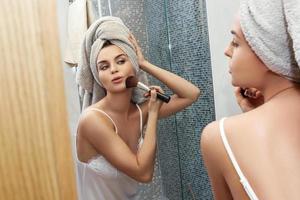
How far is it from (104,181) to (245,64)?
552mm

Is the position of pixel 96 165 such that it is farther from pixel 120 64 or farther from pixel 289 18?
pixel 289 18

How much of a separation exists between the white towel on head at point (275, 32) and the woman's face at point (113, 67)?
40 centimetres

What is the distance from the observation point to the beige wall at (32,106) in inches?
35.6

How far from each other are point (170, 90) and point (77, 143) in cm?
32

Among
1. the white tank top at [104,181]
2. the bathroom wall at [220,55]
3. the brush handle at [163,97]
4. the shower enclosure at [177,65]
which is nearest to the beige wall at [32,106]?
the white tank top at [104,181]

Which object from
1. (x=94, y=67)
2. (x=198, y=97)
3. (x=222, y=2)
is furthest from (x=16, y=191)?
(x=222, y=2)

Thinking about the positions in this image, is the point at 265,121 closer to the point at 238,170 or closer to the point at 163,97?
the point at 238,170

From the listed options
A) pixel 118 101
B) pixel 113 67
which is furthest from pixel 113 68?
pixel 118 101

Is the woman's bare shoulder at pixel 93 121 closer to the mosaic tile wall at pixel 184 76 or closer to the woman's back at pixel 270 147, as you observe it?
the mosaic tile wall at pixel 184 76

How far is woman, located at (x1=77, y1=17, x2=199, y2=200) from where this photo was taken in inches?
31.7

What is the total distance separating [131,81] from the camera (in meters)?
0.83

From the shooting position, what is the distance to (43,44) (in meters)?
0.91

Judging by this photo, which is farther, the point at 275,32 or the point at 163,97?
the point at 163,97

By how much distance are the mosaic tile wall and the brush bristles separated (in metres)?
0.09
